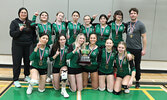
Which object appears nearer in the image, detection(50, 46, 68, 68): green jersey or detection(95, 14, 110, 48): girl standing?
detection(50, 46, 68, 68): green jersey

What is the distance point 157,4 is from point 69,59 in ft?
13.1

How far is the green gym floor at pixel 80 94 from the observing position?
3666mm

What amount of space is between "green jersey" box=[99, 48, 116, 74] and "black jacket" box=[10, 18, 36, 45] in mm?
2047

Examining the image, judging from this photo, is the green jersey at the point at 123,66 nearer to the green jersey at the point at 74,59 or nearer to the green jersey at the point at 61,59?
the green jersey at the point at 74,59

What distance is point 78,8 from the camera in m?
5.55

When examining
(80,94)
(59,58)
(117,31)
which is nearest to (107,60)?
(117,31)

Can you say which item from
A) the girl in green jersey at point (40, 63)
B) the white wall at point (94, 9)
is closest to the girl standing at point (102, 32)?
the white wall at point (94, 9)

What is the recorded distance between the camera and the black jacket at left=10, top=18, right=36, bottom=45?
3912mm

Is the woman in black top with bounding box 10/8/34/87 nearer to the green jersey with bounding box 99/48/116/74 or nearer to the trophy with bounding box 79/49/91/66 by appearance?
the trophy with bounding box 79/49/91/66

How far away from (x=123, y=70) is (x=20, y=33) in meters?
2.86

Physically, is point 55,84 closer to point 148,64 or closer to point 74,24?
point 74,24

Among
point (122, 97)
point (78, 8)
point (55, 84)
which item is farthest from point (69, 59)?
point (78, 8)

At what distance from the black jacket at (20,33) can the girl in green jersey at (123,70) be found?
2.41 metres

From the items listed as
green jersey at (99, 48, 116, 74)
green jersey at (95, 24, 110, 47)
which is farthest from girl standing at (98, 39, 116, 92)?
green jersey at (95, 24, 110, 47)
